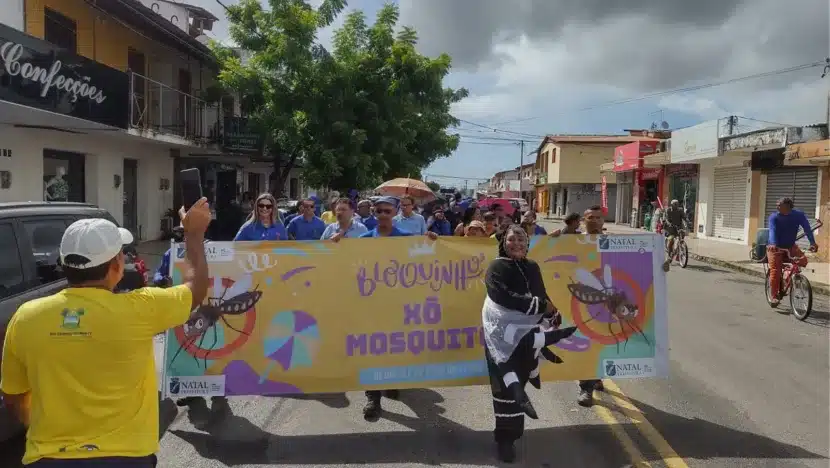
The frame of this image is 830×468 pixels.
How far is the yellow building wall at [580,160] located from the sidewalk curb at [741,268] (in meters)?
33.8

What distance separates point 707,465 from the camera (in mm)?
4336

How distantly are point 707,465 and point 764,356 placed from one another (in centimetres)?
376

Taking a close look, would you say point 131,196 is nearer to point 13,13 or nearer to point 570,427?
point 13,13

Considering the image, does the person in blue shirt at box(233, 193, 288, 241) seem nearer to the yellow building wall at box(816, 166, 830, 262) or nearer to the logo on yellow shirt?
the logo on yellow shirt

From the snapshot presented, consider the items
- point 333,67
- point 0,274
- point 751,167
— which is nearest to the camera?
point 0,274

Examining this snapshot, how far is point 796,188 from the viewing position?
68.7 ft

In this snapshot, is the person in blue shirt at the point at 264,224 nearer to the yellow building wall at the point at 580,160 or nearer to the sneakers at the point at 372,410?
the sneakers at the point at 372,410

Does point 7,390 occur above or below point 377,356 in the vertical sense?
above

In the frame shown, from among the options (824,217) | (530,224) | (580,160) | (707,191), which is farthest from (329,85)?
(580,160)

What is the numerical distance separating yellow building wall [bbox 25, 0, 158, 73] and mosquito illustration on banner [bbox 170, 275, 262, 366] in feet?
35.6

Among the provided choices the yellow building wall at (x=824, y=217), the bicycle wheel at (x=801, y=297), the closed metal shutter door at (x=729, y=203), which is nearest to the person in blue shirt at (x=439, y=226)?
the bicycle wheel at (x=801, y=297)

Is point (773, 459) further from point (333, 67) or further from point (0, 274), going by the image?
point (333, 67)

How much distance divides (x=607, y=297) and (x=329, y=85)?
1273 centimetres

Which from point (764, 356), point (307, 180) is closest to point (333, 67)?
point (307, 180)
